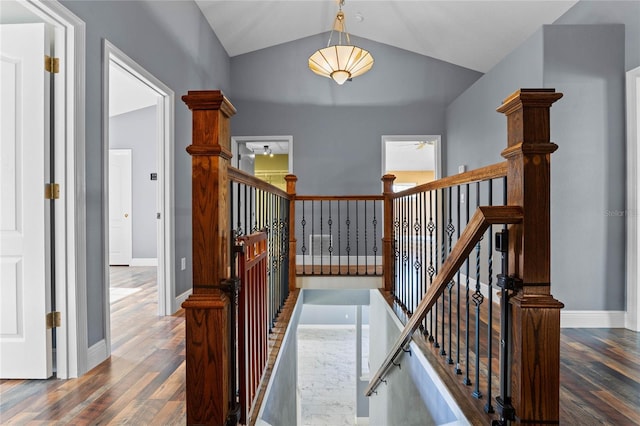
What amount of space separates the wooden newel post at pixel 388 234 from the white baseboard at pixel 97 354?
2.52m

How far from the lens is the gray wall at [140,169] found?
6309 mm

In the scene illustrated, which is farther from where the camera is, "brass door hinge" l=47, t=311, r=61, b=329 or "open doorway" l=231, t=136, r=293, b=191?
"open doorway" l=231, t=136, r=293, b=191

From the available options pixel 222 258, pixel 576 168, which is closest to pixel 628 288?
pixel 576 168

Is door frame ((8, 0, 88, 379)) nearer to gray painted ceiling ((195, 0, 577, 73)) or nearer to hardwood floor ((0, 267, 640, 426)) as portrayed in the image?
hardwood floor ((0, 267, 640, 426))

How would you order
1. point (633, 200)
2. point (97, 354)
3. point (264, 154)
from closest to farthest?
point (97, 354) < point (633, 200) < point (264, 154)

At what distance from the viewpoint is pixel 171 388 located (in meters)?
1.86

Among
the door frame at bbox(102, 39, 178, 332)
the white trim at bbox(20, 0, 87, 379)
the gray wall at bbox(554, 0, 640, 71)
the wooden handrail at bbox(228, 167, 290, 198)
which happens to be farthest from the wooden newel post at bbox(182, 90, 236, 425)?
the gray wall at bbox(554, 0, 640, 71)

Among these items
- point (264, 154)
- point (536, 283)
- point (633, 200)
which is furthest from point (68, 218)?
point (264, 154)

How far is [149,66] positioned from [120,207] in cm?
431

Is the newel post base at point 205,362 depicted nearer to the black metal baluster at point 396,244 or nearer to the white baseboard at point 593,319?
the black metal baluster at point 396,244

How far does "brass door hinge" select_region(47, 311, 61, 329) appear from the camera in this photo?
196 centimetres

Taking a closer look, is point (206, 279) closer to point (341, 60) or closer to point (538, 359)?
point (538, 359)

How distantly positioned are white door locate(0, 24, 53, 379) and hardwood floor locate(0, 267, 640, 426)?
216mm

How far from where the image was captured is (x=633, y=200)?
277 cm
